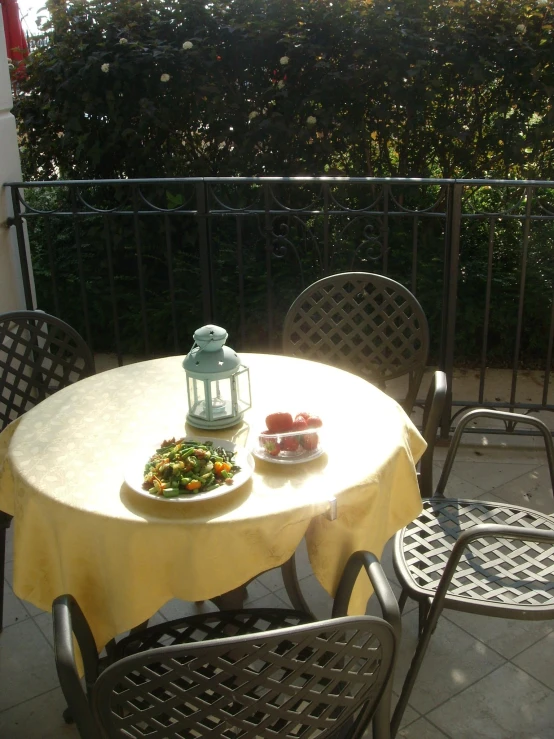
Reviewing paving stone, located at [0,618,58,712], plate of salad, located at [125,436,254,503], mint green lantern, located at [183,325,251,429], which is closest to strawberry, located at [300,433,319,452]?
plate of salad, located at [125,436,254,503]

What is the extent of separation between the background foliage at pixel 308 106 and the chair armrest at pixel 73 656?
3.57 metres

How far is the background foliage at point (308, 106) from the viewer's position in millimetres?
4680

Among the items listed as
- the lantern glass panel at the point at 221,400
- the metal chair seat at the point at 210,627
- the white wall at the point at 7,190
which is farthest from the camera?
the white wall at the point at 7,190

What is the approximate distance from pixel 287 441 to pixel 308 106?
3469mm

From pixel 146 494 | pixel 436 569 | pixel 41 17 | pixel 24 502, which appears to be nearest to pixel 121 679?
pixel 146 494

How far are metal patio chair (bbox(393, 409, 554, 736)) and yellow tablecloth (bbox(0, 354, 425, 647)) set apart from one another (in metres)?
0.14

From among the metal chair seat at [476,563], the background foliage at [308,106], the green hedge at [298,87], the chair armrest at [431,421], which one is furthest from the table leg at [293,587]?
the green hedge at [298,87]

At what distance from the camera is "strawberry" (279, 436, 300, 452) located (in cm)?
198

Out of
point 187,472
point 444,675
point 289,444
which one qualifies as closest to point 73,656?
point 187,472

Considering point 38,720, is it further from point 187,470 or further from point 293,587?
point 187,470

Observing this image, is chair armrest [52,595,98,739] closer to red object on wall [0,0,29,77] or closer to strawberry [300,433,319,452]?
strawberry [300,433,319,452]

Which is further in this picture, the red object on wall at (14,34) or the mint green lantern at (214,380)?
the red object on wall at (14,34)

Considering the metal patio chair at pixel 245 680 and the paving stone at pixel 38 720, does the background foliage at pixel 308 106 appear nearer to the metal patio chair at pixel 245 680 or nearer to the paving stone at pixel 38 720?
the paving stone at pixel 38 720

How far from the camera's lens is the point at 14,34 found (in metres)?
5.74
